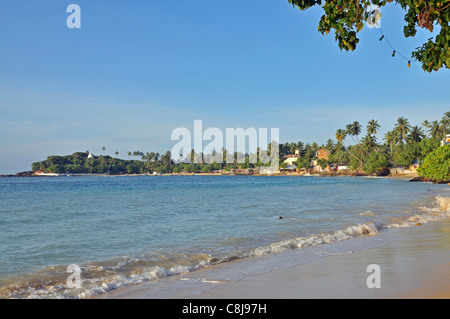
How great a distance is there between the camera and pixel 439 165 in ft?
233

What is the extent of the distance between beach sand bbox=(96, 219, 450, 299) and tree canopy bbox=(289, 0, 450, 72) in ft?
14.5

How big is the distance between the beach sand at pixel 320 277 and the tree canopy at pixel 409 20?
4.43 m

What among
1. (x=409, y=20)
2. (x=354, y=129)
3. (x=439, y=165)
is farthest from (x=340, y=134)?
(x=409, y=20)

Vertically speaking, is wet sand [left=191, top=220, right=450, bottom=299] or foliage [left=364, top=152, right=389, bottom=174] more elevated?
foliage [left=364, top=152, right=389, bottom=174]

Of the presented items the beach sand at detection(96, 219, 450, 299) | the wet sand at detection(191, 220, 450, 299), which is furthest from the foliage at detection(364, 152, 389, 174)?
the wet sand at detection(191, 220, 450, 299)

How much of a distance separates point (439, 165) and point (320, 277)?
73.1 meters

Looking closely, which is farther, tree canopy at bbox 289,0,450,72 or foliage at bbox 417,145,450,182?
foliage at bbox 417,145,450,182

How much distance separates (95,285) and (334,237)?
9488mm

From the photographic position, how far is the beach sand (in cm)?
715

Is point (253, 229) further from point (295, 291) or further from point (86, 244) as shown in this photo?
point (295, 291)

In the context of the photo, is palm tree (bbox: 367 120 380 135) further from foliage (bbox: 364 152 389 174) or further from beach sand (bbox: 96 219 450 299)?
beach sand (bbox: 96 219 450 299)

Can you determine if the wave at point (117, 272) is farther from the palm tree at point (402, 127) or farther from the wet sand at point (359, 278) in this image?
the palm tree at point (402, 127)
